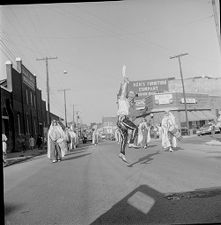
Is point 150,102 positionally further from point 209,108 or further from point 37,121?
point 37,121

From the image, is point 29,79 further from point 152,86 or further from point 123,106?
point 152,86

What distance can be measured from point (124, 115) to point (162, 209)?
4.68ft

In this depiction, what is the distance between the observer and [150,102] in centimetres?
391

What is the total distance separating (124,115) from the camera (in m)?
4.44

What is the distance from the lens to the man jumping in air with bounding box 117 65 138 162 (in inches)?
157

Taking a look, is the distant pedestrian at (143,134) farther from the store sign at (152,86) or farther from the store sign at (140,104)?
the store sign at (152,86)

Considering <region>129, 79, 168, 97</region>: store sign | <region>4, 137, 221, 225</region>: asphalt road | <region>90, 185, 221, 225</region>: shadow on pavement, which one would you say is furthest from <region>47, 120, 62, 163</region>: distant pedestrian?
<region>90, 185, 221, 225</region>: shadow on pavement

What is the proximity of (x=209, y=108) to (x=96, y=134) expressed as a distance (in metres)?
1.38

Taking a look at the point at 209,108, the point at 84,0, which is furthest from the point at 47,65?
the point at 209,108

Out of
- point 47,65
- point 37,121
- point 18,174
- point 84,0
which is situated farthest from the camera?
point 37,121

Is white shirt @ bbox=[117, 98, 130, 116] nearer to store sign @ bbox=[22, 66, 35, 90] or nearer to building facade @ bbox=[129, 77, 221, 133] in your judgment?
building facade @ bbox=[129, 77, 221, 133]

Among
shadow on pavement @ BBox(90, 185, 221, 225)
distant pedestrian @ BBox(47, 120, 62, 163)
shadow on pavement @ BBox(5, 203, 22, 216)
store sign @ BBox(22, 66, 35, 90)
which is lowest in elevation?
shadow on pavement @ BBox(90, 185, 221, 225)

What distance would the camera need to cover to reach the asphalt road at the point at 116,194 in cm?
320

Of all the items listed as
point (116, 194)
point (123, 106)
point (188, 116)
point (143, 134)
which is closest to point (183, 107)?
point (188, 116)
